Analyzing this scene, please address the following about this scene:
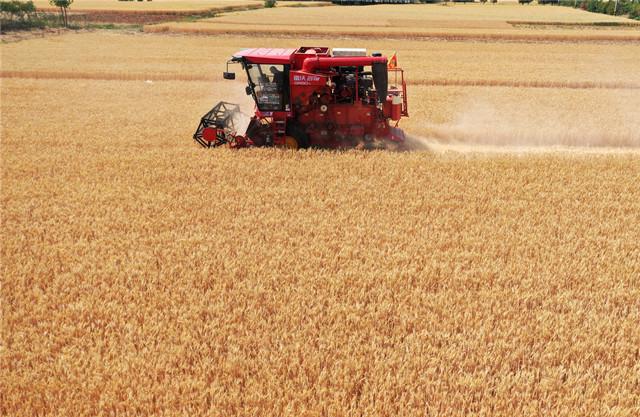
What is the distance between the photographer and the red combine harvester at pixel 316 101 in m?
10.7

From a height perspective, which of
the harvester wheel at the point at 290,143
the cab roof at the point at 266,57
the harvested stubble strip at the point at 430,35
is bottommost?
the harvester wheel at the point at 290,143

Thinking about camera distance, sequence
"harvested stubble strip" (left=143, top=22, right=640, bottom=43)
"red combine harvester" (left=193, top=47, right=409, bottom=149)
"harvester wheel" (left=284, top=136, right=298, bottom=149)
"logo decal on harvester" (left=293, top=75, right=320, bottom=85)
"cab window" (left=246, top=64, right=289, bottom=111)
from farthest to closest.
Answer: "harvested stubble strip" (left=143, top=22, right=640, bottom=43)
"harvester wheel" (left=284, top=136, right=298, bottom=149)
"cab window" (left=246, top=64, right=289, bottom=111)
"red combine harvester" (left=193, top=47, right=409, bottom=149)
"logo decal on harvester" (left=293, top=75, right=320, bottom=85)

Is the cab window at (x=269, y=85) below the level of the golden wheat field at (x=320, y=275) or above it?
above

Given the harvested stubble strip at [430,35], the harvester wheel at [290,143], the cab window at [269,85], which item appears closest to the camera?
the cab window at [269,85]

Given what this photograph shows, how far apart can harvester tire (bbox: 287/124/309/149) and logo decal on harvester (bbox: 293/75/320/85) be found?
3.51 ft

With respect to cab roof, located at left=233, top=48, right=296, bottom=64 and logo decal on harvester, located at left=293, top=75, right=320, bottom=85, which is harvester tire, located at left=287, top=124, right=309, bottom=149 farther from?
cab roof, located at left=233, top=48, right=296, bottom=64

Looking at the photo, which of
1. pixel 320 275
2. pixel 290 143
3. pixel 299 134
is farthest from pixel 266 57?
pixel 320 275

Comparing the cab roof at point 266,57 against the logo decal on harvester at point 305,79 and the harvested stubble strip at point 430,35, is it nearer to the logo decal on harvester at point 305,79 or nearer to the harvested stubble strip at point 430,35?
the logo decal on harvester at point 305,79

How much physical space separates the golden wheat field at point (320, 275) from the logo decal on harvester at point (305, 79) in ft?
5.31

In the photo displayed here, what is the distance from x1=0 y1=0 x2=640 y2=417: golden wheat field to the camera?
3908mm

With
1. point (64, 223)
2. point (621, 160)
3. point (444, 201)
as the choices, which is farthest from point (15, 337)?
point (621, 160)

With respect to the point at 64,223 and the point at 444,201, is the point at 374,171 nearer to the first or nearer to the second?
the point at 444,201

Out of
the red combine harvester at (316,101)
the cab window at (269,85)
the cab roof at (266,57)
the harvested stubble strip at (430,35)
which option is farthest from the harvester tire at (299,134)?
the harvested stubble strip at (430,35)

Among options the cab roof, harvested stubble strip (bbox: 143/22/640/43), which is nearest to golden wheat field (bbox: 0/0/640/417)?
the cab roof
